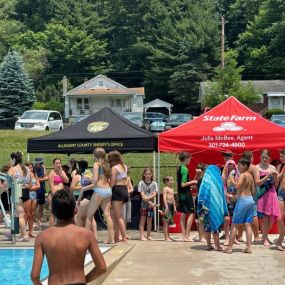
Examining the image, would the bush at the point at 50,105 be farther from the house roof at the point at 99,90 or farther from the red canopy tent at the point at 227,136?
the red canopy tent at the point at 227,136

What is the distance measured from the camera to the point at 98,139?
13789 mm

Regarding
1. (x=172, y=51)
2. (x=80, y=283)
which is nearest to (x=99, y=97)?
(x=172, y=51)

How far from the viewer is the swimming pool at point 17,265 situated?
384 inches

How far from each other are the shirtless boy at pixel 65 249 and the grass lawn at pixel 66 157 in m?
14.6

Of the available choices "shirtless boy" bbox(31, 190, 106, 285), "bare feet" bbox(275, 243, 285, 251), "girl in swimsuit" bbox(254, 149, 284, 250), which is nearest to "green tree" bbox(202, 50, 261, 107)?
"girl in swimsuit" bbox(254, 149, 284, 250)

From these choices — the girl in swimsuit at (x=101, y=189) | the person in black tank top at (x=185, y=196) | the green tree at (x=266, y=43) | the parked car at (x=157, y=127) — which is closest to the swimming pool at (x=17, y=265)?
the girl in swimsuit at (x=101, y=189)

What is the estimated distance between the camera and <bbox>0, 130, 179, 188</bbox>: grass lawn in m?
22.0

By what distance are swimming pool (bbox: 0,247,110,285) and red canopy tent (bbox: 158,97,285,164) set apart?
3.39 m

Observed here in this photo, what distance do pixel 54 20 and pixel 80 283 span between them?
71473mm

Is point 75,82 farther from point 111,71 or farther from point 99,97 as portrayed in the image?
point 99,97

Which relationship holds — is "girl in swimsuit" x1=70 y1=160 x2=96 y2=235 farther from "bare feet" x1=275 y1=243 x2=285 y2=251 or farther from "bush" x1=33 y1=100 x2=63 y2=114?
"bush" x1=33 y1=100 x2=63 y2=114

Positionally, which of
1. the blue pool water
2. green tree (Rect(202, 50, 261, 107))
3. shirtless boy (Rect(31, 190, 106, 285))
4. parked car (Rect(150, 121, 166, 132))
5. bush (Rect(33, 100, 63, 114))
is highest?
green tree (Rect(202, 50, 261, 107))

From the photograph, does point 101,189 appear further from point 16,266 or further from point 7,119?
point 7,119

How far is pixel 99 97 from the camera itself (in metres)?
62.8
